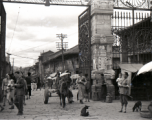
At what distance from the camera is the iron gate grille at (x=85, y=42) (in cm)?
1327

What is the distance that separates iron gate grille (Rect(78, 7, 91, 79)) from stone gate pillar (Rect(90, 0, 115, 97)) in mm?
463

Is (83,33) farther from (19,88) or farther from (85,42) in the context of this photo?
(19,88)

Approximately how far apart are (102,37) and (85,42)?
160cm

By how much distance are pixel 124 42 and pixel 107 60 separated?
1.50m

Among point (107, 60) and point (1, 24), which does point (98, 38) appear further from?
point (1, 24)

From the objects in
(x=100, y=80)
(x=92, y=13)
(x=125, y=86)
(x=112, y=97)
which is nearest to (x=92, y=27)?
(x=92, y=13)

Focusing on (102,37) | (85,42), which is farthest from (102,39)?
(85,42)

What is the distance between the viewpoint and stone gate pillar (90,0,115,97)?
1259cm

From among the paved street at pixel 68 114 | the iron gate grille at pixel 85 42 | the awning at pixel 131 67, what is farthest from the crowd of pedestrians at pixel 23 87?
the awning at pixel 131 67

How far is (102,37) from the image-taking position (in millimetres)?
12664

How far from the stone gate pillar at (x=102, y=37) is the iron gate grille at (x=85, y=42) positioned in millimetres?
463

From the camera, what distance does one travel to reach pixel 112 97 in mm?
12680

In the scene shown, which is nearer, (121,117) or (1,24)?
(121,117)

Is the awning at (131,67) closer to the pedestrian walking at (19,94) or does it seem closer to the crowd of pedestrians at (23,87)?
the crowd of pedestrians at (23,87)
